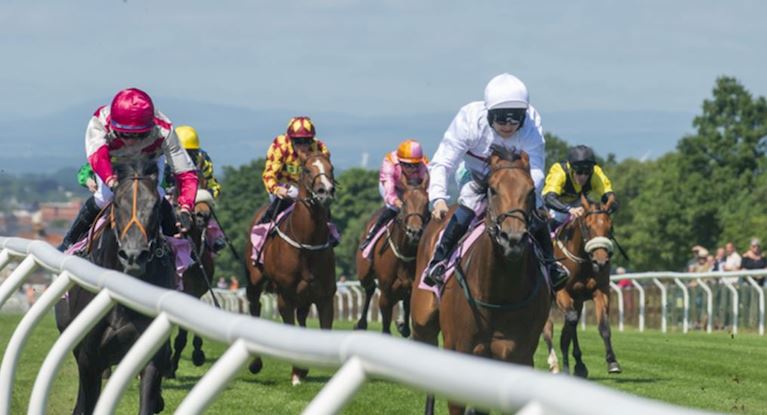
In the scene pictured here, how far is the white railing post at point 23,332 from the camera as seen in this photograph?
19.4 ft

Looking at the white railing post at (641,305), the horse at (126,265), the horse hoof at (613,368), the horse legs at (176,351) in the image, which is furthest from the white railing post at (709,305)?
the horse at (126,265)

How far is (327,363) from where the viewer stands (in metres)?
3.08

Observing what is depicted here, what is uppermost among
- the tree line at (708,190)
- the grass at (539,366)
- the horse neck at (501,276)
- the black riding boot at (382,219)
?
the tree line at (708,190)

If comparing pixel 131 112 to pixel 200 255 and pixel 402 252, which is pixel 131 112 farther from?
pixel 402 252

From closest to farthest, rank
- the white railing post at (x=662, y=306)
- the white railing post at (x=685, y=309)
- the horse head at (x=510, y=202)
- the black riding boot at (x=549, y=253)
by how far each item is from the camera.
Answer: the horse head at (x=510, y=202)
the black riding boot at (x=549, y=253)
the white railing post at (x=685, y=309)
the white railing post at (x=662, y=306)

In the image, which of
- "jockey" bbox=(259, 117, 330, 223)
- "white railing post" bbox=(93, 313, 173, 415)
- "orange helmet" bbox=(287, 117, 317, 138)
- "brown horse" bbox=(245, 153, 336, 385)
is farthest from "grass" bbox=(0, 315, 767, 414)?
"orange helmet" bbox=(287, 117, 317, 138)

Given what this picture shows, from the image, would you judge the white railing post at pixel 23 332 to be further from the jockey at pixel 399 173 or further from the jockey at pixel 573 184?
the jockey at pixel 399 173

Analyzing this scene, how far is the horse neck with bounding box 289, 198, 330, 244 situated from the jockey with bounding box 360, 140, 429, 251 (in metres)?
2.63

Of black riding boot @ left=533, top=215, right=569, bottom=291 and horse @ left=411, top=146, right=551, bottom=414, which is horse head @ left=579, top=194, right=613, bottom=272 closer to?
black riding boot @ left=533, top=215, right=569, bottom=291

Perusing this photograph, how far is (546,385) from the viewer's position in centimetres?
242

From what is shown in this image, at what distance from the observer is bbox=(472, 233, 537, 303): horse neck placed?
7891mm

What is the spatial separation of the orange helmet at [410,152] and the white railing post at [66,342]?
10689 mm

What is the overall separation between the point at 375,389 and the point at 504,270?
1.60m

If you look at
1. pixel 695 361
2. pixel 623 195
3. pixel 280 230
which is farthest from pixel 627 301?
pixel 623 195
